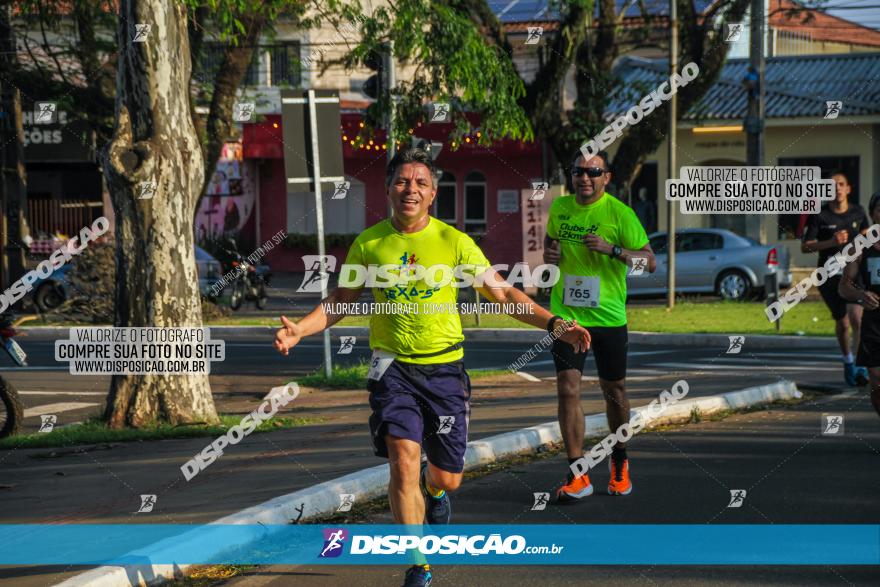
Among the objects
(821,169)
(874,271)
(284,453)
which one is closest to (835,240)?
(874,271)

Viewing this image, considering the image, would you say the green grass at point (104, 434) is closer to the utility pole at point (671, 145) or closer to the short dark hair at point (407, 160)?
the short dark hair at point (407, 160)

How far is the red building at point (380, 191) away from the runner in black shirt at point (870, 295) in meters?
26.3

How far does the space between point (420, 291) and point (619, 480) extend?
2.56 metres

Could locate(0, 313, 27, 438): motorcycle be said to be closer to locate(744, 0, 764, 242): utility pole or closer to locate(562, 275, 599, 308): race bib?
locate(562, 275, 599, 308): race bib

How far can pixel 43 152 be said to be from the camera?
109 feet

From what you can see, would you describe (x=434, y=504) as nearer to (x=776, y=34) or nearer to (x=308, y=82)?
(x=308, y=82)

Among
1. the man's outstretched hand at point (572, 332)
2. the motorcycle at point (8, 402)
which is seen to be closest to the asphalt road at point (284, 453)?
the motorcycle at point (8, 402)

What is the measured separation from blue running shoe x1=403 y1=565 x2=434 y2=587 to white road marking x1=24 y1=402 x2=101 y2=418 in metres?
8.17

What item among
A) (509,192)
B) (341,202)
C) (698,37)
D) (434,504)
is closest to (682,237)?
(698,37)

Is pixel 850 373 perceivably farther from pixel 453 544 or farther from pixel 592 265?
pixel 453 544

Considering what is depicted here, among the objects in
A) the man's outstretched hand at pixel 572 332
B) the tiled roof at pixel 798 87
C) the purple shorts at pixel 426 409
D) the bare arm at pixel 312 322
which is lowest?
the purple shorts at pixel 426 409

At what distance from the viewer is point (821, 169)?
34.8 metres

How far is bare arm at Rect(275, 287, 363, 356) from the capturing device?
234 inches

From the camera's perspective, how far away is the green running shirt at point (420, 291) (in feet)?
20.0
